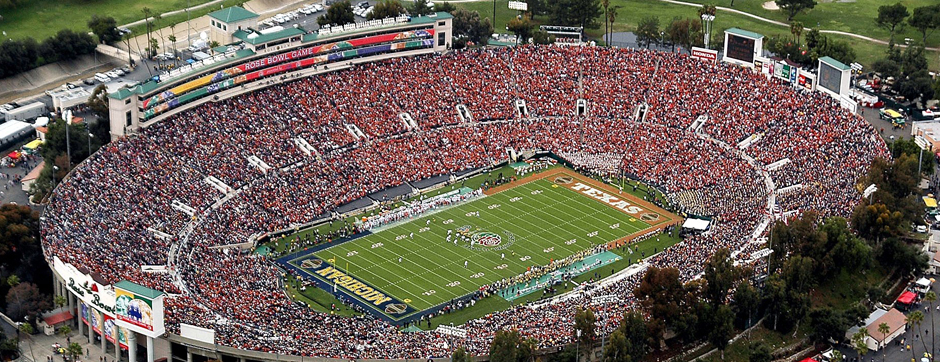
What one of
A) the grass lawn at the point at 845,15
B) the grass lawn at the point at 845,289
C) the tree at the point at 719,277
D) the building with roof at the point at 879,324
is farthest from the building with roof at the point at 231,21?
the grass lawn at the point at 845,15

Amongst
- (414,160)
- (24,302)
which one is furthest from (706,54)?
(24,302)

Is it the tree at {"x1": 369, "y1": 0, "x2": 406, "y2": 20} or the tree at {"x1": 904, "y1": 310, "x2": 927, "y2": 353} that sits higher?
the tree at {"x1": 369, "y1": 0, "x2": 406, "y2": 20}

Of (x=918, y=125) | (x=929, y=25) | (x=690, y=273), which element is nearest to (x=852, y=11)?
(x=929, y=25)

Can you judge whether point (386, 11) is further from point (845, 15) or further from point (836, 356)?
point (836, 356)

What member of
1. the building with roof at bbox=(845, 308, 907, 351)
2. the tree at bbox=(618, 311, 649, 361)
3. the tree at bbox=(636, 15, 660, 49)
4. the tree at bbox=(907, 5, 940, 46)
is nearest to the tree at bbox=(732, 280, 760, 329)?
the building with roof at bbox=(845, 308, 907, 351)

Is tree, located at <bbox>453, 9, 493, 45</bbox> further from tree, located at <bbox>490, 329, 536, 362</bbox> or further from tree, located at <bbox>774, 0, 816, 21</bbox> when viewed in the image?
tree, located at <bbox>490, 329, 536, 362</bbox>

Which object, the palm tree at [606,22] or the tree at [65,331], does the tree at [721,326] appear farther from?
the palm tree at [606,22]

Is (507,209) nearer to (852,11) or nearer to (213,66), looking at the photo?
(213,66)
